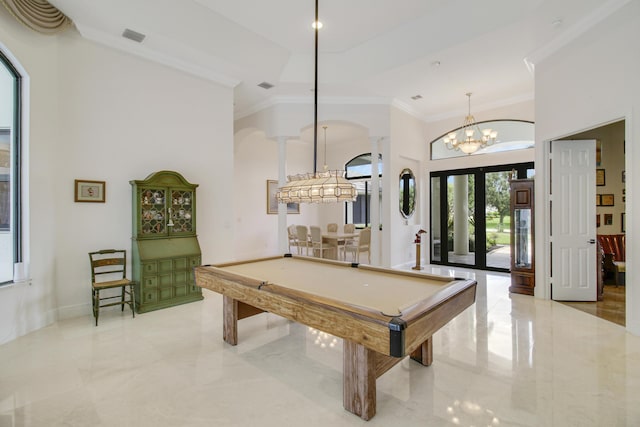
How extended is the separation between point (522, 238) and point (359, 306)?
4.65 meters

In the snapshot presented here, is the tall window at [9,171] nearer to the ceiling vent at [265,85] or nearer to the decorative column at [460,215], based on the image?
the ceiling vent at [265,85]

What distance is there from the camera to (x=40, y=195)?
142 inches

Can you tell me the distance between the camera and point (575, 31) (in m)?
3.99

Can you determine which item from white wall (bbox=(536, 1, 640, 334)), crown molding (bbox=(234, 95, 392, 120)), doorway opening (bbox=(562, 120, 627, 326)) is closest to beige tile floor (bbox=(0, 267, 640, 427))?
white wall (bbox=(536, 1, 640, 334))

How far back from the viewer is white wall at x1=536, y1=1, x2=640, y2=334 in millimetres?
3393

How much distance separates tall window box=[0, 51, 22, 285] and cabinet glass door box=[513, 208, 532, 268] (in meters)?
6.95

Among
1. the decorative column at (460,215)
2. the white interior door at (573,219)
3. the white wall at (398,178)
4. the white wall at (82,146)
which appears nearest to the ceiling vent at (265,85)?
the white wall at (82,146)

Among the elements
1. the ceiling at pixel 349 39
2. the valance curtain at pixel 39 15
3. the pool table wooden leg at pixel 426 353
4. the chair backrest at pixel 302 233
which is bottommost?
the pool table wooden leg at pixel 426 353

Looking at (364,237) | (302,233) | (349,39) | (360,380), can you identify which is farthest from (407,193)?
(360,380)

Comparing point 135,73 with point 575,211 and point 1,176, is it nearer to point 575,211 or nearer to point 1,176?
point 1,176

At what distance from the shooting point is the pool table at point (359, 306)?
5.67ft

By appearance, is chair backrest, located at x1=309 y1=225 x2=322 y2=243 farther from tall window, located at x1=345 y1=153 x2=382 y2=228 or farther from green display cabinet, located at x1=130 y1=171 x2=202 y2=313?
green display cabinet, located at x1=130 y1=171 x2=202 y2=313

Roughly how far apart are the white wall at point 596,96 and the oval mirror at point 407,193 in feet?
9.01

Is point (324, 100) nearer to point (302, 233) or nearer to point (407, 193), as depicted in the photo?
point (407, 193)
